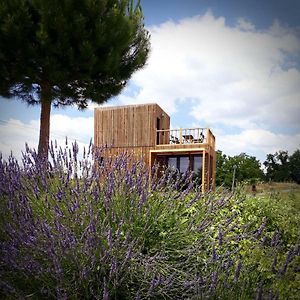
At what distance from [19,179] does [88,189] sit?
0.45 meters

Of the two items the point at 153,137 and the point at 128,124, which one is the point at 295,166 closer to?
the point at 153,137

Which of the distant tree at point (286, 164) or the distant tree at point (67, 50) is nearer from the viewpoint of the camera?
the distant tree at point (286, 164)

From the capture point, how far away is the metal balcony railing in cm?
859

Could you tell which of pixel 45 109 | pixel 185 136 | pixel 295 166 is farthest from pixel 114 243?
pixel 185 136

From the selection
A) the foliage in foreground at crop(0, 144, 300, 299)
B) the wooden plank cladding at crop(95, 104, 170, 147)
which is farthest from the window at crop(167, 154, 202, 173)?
→ the foliage in foreground at crop(0, 144, 300, 299)

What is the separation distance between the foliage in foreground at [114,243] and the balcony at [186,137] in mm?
6436

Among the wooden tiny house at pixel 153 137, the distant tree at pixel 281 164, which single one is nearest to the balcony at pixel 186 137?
the wooden tiny house at pixel 153 137

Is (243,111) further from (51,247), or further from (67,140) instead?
(51,247)

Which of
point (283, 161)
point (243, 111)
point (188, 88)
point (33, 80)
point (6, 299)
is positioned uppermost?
point (33, 80)

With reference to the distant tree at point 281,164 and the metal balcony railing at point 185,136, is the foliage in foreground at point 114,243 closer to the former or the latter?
the distant tree at point 281,164

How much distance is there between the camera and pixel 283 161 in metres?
1.82

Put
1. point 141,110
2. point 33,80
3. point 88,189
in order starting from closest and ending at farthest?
point 88,189, point 33,80, point 141,110

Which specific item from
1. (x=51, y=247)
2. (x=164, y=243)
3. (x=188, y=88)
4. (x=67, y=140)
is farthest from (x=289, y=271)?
(x=67, y=140)

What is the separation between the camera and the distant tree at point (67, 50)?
5.15 m
